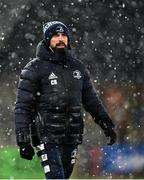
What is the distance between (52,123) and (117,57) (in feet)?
42.5

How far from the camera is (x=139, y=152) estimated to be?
A: 17031 mm

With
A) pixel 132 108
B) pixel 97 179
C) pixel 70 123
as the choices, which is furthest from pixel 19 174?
pixel 70 123

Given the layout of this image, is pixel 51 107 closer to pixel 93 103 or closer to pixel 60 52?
pixel 60 52

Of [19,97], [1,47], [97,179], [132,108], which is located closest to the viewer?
[19,97]

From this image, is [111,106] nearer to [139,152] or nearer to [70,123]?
[139,152]

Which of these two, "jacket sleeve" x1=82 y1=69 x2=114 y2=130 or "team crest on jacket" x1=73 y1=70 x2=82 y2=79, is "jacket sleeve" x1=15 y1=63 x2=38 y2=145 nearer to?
"team crest on jacket" x1=73 y1=70 x2=82 y2=79

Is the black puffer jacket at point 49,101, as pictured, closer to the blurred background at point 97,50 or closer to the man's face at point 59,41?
the man's face at point 59,41

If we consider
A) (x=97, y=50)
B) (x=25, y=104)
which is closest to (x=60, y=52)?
(x=25, y=104)

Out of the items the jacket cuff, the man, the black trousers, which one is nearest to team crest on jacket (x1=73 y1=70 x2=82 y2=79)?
the man

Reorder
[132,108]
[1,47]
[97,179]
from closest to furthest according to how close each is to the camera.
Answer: [97,179] < [132,108] < [1,47]

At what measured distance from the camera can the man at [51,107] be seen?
20.9 ft

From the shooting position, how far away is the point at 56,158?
6.39 metres

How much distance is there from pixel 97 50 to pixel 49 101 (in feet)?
42.6

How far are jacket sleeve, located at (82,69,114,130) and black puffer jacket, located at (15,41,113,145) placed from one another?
194 mm
